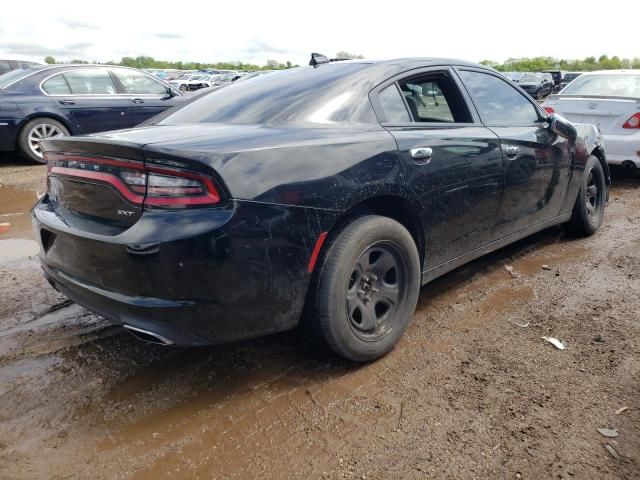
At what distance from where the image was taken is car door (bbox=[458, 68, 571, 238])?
3535 mm

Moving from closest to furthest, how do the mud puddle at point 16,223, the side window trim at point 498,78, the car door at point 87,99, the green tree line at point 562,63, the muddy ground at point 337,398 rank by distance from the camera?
the muddy ground at point 337,398 → the side window trim at point 498,78 → the mud puddle at point 16,223 → the car door at point 87,99 → the green tree line at point 562,63

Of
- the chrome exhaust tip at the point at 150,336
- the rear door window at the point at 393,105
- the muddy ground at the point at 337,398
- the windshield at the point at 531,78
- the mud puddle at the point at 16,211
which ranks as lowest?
the mud puddle at the point at 16,211

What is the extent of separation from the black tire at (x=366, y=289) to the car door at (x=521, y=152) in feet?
3.44

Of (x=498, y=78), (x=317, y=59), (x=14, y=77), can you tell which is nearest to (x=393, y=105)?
(x=317, y=59)

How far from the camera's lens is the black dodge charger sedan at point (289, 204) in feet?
7.01

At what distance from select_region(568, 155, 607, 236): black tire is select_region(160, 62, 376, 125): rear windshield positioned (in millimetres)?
2588

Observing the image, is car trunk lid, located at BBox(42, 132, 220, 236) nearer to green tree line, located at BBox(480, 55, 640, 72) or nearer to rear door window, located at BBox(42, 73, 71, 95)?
rear door window, located at BBox(42, 73, 71, 95)

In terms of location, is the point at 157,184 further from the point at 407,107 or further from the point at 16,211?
the point at 16,211

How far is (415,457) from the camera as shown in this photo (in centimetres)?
211

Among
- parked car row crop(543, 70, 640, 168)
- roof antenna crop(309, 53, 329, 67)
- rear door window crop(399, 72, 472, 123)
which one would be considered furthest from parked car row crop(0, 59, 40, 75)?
rear door window crop(399, 72, 472, 123)

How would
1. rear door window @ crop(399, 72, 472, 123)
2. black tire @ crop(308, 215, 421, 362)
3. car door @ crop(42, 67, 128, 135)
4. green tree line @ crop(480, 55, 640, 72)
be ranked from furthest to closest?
1. green tree line @ crop(480, 55, 640, 72)
2. car door @ crop(42, 67, 128, 135)
3. rear door window @ crop(399, 72, 472, 123)
4. black tire @ crop(308, 215, 421, 362)

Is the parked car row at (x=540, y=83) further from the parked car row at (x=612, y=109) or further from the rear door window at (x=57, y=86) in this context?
the rear door window at (x=57, y=86)

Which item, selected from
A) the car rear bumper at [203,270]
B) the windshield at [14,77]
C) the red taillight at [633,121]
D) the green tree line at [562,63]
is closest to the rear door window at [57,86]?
the windshield at [14,77]

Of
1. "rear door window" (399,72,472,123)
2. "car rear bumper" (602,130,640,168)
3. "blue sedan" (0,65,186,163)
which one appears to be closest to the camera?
"rear door window" (399,72,472,123)
